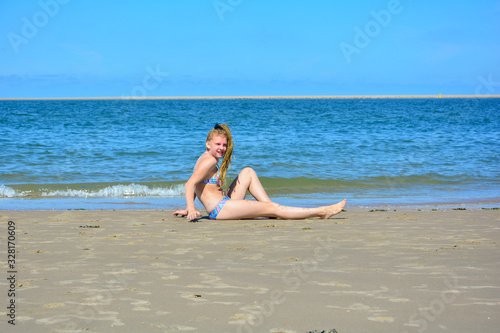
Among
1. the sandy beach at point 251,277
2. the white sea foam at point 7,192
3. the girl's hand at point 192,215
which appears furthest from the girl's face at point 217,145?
the white sea foam at point 7,192

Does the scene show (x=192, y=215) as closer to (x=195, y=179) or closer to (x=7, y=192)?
(x=195, y=179)

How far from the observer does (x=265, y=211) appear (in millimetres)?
6836

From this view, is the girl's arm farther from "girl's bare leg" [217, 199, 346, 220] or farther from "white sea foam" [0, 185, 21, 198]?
"white sea foam" [0, 185, 21, 198]

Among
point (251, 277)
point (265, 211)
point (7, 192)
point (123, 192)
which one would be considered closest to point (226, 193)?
point (265, 211)

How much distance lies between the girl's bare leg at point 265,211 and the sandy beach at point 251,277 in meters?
0.27

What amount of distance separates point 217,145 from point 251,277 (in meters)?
2.77

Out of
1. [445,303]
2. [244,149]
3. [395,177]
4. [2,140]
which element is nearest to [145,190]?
[395,177]

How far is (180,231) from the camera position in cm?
605

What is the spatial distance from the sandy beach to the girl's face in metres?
0.89

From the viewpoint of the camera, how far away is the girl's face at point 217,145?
652cm

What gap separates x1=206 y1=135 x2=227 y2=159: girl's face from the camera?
21.4 feet

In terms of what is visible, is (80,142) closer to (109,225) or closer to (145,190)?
(145,190)

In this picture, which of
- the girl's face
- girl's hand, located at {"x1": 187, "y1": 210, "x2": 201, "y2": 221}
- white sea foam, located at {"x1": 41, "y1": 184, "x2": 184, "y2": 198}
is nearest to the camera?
girl's hand, located at {"x1": 187, "y1": 210, "x2": 201, "y2": 221}

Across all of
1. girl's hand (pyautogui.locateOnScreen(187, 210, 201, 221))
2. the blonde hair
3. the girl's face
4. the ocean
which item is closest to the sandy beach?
girl's hand (pyautogui.locateOnScreen(187, 210, 201, 221))
